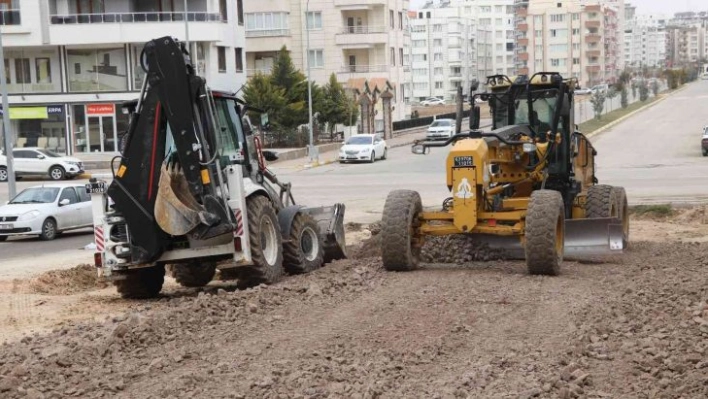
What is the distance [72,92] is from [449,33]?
109 meters

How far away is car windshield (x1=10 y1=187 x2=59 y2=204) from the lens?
27.7 m

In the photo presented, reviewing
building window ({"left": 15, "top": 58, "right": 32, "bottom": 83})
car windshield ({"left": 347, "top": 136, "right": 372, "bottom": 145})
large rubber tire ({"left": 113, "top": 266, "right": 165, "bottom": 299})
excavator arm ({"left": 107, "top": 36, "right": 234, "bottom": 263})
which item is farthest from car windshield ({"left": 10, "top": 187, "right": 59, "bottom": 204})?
building window ({"left": 15, "top": 58, "right": 32, "bottom": 83})

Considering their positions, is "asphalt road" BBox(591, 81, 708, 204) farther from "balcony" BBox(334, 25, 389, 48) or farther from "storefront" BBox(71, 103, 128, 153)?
"storefront" BBox(71, 103, 128, 153)

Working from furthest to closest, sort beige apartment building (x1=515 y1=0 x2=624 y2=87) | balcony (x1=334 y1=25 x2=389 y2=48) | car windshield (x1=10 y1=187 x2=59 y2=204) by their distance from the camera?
beige apartment building (x1=515 y1=0 x2=624 y2=87) → balcony (x1=334 y1=25 x2=389 y2=48) → car windshield (x1=10 y1=187 x2=59 y2=204)

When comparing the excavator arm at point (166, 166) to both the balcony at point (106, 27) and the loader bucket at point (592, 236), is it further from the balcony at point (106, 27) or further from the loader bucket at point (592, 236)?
the balcony at point (106, 27)

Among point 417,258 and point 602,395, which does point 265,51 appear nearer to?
point 417,258

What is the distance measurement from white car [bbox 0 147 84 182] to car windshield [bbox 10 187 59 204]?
19.9 meters

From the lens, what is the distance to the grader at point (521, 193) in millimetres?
14297

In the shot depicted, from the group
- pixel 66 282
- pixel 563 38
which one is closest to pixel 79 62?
pixel 66 282

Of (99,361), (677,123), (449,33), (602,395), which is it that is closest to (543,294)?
(602,395)

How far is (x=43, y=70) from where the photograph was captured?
57375mm

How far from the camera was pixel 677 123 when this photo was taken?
74.3m

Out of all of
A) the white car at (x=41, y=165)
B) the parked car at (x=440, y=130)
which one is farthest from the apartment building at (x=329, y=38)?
the white car at (x=41, y=165)

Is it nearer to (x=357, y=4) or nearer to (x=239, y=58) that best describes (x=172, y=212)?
(x=239, y=58)
